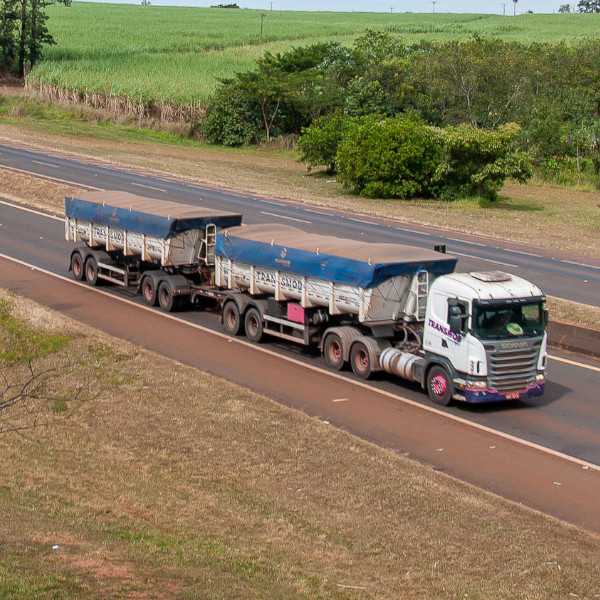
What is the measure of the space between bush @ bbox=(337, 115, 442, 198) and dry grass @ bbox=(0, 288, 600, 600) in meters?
32.1

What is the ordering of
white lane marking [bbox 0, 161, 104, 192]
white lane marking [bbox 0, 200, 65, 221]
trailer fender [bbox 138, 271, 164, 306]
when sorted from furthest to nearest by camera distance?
white lane marking [bbox 0, 161, 104, 192]
white lane marking [bbox 0, 200, 65, 221]
trailer fender [bbox 138, 271, 164, 306]

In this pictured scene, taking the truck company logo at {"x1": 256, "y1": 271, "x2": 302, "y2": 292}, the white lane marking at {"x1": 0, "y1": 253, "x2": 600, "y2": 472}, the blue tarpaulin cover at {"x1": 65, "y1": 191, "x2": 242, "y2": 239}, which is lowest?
the white lane marking at {"x1": 0, "y1": 253, "x2": 600, "y2": 472}

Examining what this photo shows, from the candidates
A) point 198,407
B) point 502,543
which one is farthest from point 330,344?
point 502,543

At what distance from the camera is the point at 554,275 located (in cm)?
2961

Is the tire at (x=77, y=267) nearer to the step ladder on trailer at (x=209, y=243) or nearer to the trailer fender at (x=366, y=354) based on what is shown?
the step ladder on trailer at (x=209, y=243)

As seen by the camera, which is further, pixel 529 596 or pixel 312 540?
pixel 312 540

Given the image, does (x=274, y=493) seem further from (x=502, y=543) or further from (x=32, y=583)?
(x=32, y=583)

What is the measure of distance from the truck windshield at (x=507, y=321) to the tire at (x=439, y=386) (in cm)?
104

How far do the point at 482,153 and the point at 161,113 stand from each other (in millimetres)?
36908

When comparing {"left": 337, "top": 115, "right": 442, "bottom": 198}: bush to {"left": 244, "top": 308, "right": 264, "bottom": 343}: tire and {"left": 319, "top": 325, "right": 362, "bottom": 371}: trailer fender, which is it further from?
{"left": 319, "top": 325, "right": 362, "bottom": 371}: trailer fender

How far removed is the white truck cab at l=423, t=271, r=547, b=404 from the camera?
1653 centimetres

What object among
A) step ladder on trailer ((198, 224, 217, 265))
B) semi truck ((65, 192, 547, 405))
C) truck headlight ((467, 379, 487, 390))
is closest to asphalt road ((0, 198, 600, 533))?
semi truck ((65, 192, 547, 405))

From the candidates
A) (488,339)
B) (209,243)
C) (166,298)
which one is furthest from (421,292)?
(166,298)

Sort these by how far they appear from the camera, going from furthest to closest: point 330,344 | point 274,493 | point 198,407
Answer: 1. point 330,344
2. point 198,407
3. point 274,493
